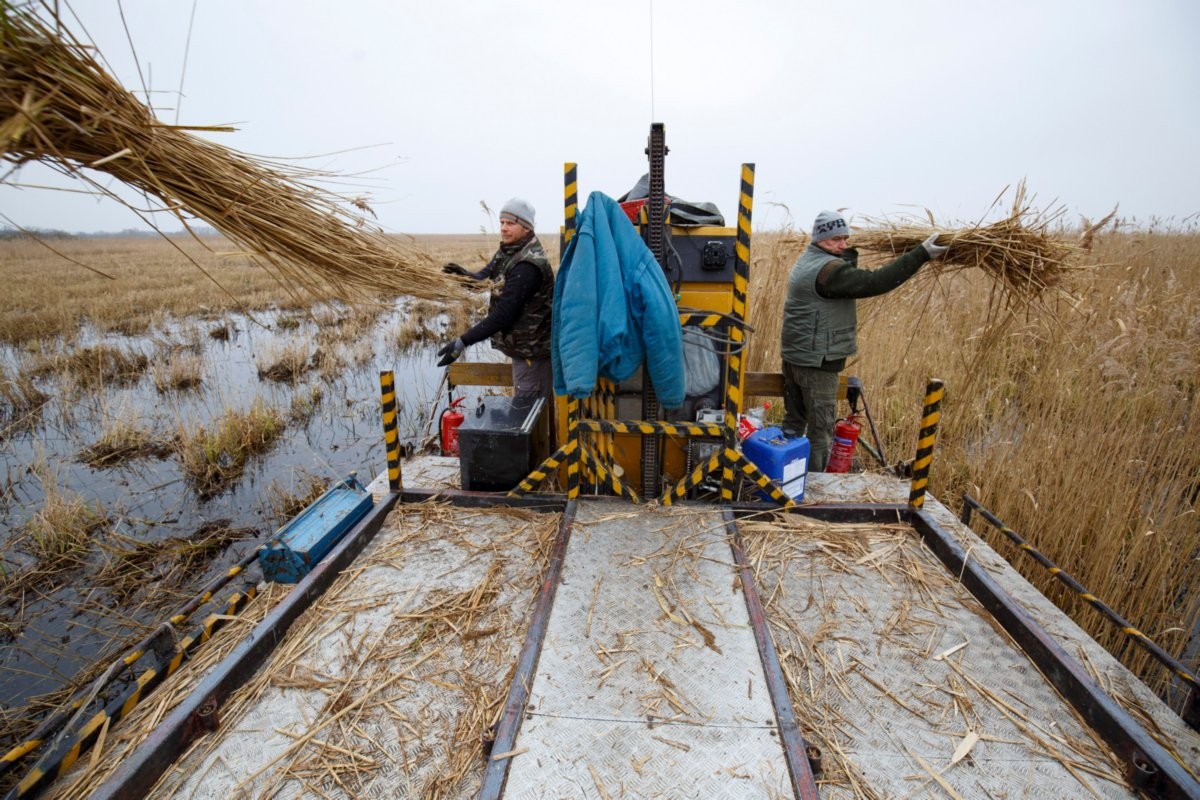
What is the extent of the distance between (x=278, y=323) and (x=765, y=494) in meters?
12.8

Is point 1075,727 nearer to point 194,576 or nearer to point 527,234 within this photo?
point 527,234

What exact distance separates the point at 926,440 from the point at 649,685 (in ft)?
7.95

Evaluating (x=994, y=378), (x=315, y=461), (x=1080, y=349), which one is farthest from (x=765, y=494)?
(x=315, y=461)

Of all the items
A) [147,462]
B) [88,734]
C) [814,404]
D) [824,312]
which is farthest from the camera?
[147,462]

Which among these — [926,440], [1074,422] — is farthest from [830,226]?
[1074,422]

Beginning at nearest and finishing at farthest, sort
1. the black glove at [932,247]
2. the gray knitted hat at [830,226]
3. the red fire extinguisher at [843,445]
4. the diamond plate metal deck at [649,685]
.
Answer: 1. the diamond plate metal deck at [649,685]
2. the black glove at [932,247]
3. the gray knitted hat at [830,226]
4. the red fire extinguisher at [843,445]

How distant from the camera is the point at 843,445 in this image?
15.0 ft

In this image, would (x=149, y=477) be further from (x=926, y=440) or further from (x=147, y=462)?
(x=926, y=440)

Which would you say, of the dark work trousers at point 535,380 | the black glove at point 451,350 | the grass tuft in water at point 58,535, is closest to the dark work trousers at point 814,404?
the dark work trousers at point 535,380

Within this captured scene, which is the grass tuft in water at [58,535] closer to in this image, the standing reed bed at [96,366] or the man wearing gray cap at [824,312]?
the standing reed bed at [96,366]

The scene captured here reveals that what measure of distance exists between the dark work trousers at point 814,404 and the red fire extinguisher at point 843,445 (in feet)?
0.42

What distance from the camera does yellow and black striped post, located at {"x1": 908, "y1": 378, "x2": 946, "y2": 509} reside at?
3.37 m

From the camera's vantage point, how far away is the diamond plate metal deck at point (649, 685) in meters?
1.86

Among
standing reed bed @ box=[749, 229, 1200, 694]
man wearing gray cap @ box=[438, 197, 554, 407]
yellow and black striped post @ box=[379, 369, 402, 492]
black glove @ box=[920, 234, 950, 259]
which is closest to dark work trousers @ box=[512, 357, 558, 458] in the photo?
man wearing gray cap @ box=[438, 197, 554, 407]
